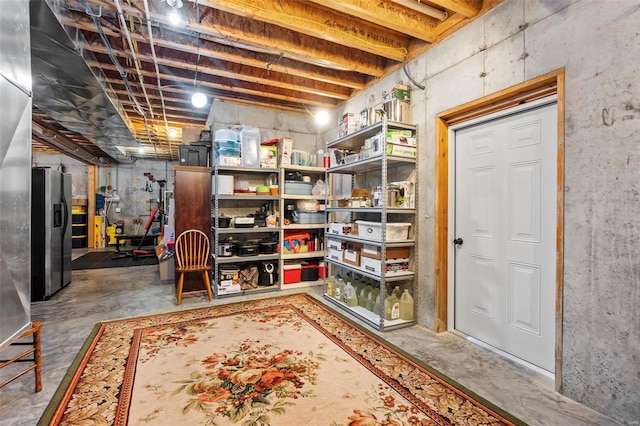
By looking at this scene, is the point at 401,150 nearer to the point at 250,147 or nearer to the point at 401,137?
the point at 401,137

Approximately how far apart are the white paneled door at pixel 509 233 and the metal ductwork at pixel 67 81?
3504 mm

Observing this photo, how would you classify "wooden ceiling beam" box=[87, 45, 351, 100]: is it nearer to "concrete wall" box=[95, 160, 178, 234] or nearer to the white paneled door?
the white paneled door

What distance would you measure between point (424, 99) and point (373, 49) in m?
0.74

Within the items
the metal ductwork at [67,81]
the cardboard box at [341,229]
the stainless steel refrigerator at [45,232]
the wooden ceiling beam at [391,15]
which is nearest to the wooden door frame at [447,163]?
the wooden ceiling beam at [391,15]

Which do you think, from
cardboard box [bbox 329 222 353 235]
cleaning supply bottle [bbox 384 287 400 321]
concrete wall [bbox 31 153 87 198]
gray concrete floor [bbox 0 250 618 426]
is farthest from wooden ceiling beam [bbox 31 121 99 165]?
cleaning supply bottle [bbox 384 287 400 321]

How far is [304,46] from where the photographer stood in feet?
10.6

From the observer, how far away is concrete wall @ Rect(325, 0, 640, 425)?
5.36 ft

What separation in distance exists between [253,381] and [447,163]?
2.57 m

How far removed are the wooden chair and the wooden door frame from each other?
9.21 feet

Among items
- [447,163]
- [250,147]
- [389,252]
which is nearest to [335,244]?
[389,252]

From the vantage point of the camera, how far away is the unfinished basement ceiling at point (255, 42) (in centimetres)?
249

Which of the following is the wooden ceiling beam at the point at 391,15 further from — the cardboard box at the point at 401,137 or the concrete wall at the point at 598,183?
the cardboard box at the point at 401,137

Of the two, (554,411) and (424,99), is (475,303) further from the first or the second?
(424,99)

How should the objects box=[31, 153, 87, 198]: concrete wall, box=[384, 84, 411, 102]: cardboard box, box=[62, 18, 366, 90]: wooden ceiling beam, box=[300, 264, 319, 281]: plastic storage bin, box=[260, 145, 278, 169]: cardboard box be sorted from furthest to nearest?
1. box=[31, 153, 87, 198]: concrete wall
2. box=[300, 264, 319, 281]: plastic storage bin
3. box=[260, 145, 278, 169]: cardboard box
4. box=[384, 84, 411, 102]: cardboard box
5. box=[62, 18, 366, 90]: wooden ceiling beam
